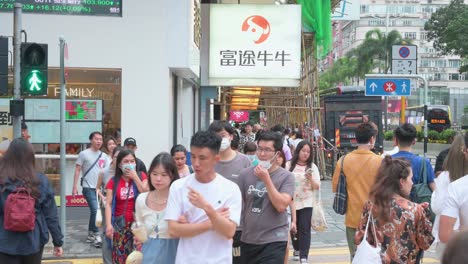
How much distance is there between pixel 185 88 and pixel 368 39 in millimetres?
61492

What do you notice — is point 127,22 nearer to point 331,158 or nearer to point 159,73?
point 159,73

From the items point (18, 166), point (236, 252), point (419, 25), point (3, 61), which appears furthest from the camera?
point (419, 25)

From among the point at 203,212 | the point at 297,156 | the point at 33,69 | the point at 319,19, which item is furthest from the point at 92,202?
the point at 319,19

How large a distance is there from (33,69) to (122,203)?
3.59 metres

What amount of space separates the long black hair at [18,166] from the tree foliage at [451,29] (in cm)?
4213

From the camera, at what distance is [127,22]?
1241cm

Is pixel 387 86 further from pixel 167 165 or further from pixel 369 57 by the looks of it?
pixel 369 57

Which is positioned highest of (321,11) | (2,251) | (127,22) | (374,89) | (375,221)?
(321,11)

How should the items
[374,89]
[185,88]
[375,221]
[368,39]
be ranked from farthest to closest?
[368,39] → [185,88] → [374,89] → [375,221]

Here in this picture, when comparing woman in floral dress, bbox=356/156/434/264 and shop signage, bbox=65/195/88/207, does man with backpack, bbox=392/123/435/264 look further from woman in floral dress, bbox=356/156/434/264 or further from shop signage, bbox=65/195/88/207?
shop signage, bbox=65/195/88/207

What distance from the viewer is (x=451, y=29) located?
45094 millimetres

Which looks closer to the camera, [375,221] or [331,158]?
[375,221]

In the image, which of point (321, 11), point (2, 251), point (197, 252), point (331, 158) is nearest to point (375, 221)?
point (197, 252)

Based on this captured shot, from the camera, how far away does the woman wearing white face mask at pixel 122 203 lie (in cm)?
669
